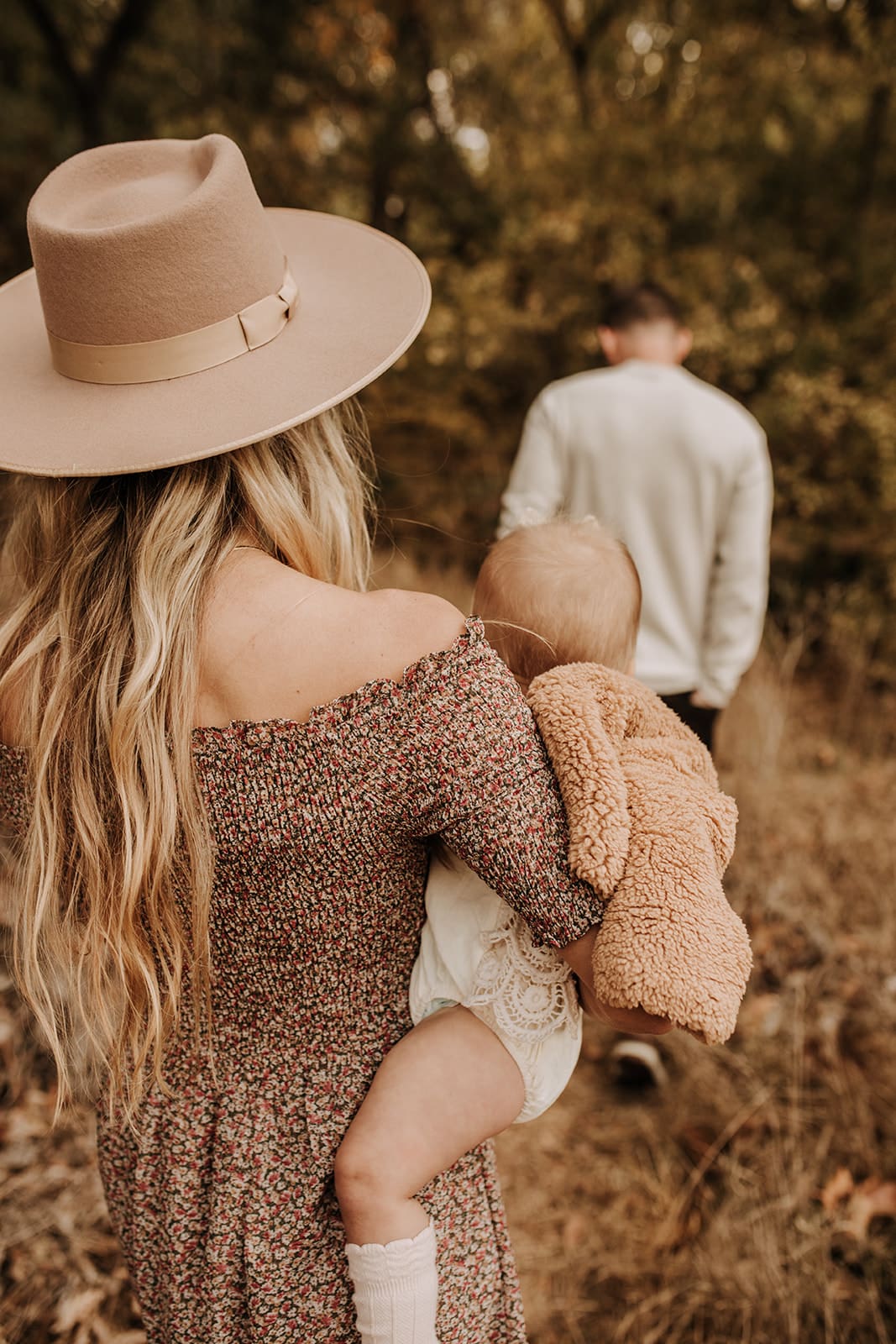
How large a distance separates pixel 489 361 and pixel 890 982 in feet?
19.1

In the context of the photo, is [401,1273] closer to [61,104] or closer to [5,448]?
[5,448]

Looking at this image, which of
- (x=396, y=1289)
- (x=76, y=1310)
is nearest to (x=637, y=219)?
(x=76, y=1310)

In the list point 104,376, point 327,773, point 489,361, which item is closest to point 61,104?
point 489,361

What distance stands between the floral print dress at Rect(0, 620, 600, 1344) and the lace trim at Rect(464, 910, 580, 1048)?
117 mm

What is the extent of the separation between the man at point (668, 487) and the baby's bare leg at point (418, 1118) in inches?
81.8

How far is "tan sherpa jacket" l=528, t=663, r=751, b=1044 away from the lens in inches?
40.0

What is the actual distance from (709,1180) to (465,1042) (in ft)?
6.07

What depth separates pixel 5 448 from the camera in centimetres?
118

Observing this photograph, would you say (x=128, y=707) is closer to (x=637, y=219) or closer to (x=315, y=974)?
(x=315, y=974)

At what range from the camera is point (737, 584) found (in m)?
3.28

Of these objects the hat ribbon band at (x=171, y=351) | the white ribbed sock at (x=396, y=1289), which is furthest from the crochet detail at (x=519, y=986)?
the hat ribbon band at (x=171, y=351)

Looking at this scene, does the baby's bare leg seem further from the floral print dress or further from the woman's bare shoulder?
the woman's bare shoulder

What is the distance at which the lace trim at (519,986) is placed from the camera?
1207mm

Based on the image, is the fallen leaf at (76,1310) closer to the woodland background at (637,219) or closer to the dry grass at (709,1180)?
the dry grass at (709,1180)
